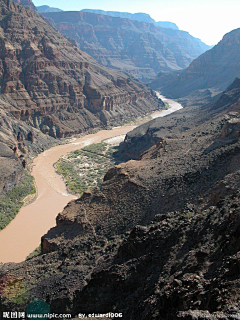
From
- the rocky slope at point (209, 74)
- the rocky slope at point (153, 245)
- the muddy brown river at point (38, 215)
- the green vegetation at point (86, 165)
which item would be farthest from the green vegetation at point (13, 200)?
the rocky slope at point (209, 74)

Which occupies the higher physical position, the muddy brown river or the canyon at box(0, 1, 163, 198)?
the canyon at box(0, 1, 163, 198)

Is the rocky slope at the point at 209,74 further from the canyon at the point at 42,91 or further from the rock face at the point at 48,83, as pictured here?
the canyon at the point at 42,91

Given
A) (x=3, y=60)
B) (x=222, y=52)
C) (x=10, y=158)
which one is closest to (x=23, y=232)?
(x=10, y=158)

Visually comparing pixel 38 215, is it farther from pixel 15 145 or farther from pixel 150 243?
pixel 150 243

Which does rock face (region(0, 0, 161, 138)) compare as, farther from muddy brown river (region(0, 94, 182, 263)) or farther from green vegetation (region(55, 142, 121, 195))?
muddy brown river (region(0, 94, 182, 263))

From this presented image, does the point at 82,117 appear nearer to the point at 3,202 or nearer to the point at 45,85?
the point at 45,85

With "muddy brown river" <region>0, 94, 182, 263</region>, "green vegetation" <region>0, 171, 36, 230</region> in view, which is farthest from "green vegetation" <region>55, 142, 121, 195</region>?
"green vegetation" <region>0, 171, 36, 230</region>
